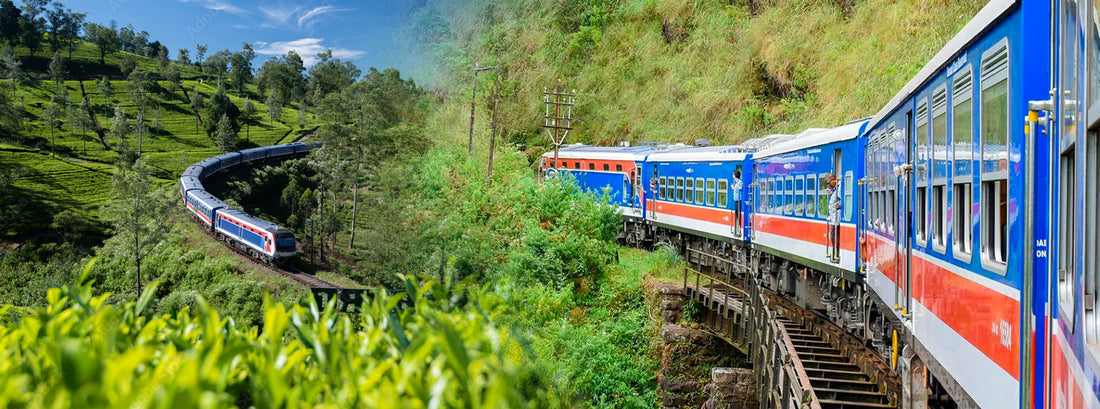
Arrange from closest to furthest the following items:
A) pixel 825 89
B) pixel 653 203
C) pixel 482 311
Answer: pixel 482 311
pixel 653 203
pixel 825 89

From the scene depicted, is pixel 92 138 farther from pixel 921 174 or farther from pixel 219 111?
pixel 921 174

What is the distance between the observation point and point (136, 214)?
3888cm

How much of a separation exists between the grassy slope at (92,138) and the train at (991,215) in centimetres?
6483

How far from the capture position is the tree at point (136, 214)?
128 ft

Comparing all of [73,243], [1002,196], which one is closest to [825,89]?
[1002,196]

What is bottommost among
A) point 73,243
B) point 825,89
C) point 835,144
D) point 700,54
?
point 73,243

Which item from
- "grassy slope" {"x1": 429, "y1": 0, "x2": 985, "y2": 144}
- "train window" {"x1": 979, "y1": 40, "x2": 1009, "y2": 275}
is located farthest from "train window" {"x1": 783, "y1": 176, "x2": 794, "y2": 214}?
"grassy slope" {"x1": 429, "y1": 0, "x2": 985, "y2": 144}

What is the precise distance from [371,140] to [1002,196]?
39586 mm

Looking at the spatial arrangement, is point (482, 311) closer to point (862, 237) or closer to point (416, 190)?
point (862, 237)

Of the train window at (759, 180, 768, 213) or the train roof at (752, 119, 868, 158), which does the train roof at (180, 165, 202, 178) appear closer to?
the train window at (759, 180, 768, 213)

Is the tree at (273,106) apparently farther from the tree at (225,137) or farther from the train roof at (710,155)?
the train roof at (710,155)

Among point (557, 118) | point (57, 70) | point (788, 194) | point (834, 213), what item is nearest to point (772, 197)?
point (788, 194)

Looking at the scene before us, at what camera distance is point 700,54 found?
130 feet

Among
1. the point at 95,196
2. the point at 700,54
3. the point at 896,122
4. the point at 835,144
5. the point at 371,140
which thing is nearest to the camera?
the point at 896,122
